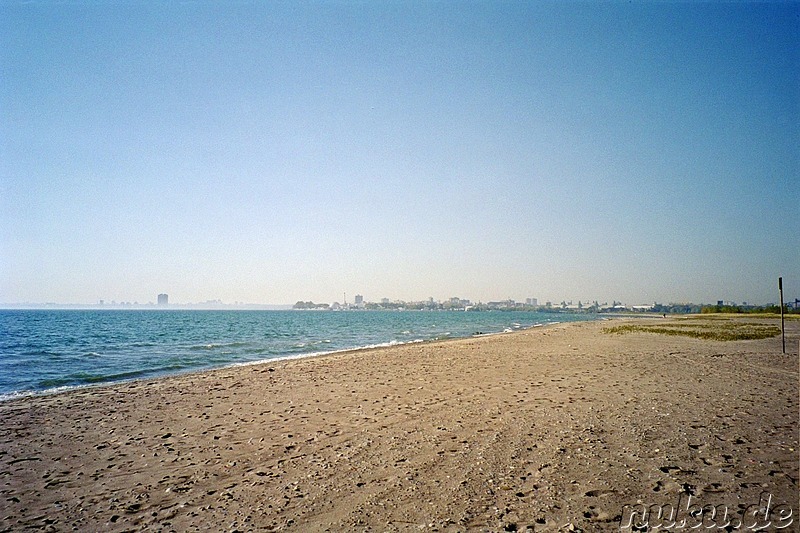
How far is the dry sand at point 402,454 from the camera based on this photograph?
5.84m

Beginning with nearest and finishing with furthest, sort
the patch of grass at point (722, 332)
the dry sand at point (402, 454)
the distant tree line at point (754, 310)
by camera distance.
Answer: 1. the dry sand at point (402, 454)
2. the patch of grass at point (722, 332)
3. the distant tree line at point (754, 310)

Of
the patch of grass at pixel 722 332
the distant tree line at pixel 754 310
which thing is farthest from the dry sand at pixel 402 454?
the distant tree line at pixel 754 310

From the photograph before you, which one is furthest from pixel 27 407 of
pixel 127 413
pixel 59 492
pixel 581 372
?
pixel 581 372

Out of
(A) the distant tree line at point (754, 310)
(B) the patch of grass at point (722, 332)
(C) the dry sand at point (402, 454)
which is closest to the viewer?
(C) the dry sand at point (402, 454)

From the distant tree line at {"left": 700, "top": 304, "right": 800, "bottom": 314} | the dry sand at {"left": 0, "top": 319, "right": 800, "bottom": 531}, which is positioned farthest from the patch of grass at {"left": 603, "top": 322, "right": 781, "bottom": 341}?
the distant tree line at {"left": 700, "top": 304, "right": 800, "bottom": 314}

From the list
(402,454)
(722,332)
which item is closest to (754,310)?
(722,332)

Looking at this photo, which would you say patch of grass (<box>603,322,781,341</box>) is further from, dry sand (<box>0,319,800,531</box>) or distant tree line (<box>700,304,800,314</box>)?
distant tree line (<box>700,304,800,314</box>)

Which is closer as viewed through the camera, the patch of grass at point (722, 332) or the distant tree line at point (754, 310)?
the patch of grass at point (722, 332)

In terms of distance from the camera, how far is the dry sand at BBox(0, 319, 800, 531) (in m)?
5.84

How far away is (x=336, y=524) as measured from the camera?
5504 millimetres

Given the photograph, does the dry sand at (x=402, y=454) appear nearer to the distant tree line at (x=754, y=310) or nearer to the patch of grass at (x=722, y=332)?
the patch of grass at (x=722, y=332)

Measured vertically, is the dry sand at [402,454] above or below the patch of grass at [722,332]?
above

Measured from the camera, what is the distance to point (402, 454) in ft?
26.1

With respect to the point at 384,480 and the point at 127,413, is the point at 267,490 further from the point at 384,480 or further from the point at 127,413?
the point at 127,413
